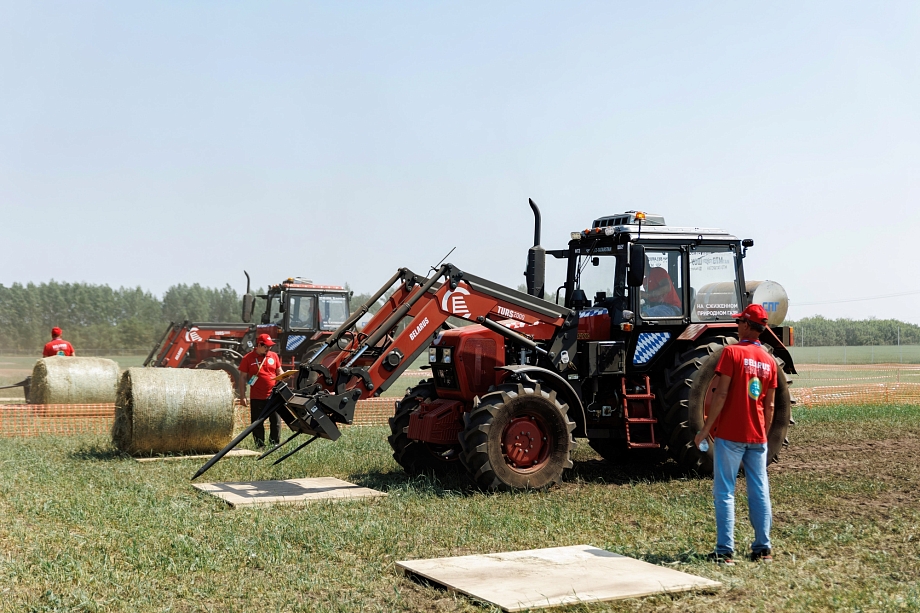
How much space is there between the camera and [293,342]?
21.1 m

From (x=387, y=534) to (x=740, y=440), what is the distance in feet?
9.36

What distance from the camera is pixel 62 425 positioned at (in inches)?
637

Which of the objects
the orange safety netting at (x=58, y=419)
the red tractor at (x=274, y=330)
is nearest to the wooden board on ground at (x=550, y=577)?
the orange safety netting at (x=58, y=419)

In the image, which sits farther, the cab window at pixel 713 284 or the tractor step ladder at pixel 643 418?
the cab window at pixel 713 284

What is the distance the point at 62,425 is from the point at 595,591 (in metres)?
12.8

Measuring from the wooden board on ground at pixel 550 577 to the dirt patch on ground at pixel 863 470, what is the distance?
2.72 metres

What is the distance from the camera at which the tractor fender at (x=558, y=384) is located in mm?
10211

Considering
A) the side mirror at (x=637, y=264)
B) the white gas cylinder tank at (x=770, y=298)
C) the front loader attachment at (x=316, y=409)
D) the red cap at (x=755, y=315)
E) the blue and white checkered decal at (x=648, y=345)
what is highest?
the side mirror at (x=637, y=264)

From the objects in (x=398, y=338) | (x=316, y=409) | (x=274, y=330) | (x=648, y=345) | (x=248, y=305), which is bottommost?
(x=316, y=409)

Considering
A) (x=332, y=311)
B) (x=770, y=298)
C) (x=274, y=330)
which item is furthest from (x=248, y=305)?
(x=770, y=298)

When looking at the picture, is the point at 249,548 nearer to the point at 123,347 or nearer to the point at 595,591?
the point at 595,591

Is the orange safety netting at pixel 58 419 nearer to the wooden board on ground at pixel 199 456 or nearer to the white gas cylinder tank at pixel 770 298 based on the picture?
the wooden board on ground at pixel 199 456

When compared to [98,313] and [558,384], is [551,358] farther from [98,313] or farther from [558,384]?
[98,313]

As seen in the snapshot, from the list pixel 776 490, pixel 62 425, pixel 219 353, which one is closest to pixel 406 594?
pixel 776 490
